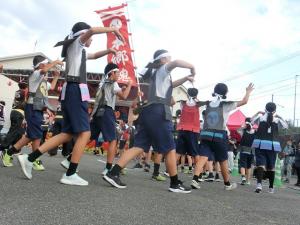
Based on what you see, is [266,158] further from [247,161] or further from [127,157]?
[127,157]

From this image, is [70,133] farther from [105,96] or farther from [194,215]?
[194,215]

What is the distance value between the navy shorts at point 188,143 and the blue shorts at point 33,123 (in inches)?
142

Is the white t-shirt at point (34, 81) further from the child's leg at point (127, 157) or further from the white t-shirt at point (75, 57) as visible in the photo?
the child's leg at point (127, 157)

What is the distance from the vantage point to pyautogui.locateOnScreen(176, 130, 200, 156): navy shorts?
943 centimetres

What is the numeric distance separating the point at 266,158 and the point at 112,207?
5.10 m

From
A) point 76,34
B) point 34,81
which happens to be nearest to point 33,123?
point 34,81

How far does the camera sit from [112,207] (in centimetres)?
407

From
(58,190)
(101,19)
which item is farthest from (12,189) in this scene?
(101,19)

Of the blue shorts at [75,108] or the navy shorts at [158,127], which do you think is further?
the navy shorts at [158,127]

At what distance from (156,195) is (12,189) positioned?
5.79ft

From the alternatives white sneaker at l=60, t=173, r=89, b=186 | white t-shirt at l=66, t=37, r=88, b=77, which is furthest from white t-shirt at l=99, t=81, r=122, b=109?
white sneaker at l=60, t=173, r=89, b=186

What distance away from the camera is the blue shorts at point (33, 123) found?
6.90 meters

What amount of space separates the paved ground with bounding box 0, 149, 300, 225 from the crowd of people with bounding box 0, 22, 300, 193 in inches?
18.8

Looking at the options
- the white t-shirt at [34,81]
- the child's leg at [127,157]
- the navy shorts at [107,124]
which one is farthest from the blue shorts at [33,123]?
the child's leg at [127,157]
